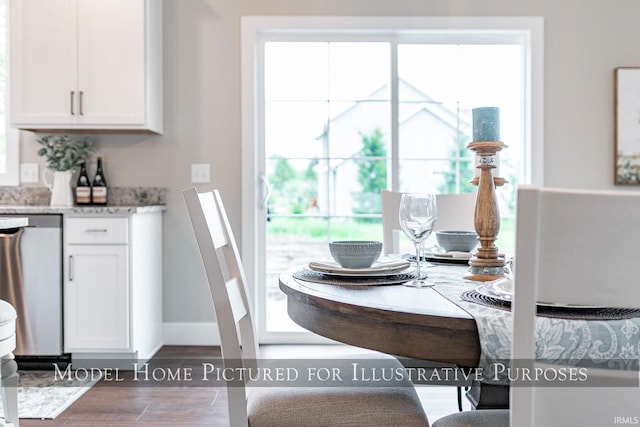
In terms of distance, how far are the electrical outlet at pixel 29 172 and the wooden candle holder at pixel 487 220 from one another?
2874mm

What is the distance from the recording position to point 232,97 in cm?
322

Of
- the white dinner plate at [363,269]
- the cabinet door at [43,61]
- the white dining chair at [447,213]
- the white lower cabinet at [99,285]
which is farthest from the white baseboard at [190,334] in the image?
the white dinner plate at [363,269]

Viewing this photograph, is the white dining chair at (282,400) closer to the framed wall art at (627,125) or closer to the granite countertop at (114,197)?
the granite countertop at (114,197)

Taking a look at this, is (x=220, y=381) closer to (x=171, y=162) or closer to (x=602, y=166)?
(x=171, y=162)

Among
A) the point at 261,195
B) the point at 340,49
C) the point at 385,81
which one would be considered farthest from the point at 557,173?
the point at 261,195

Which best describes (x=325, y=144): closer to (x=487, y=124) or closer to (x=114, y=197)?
(x=114, y=197)

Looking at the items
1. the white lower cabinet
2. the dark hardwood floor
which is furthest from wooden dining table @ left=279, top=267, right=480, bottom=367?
the white lower cabinet

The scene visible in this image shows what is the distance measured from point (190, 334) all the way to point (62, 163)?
1.29 meters

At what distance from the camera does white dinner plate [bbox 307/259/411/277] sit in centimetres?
121

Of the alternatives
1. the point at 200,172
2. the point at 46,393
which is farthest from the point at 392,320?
the point at 200,172

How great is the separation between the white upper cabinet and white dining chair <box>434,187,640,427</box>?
2.65 m

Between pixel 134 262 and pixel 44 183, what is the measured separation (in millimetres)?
972

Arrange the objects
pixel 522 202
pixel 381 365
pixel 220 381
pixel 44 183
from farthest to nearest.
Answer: pixel 44 183 → pixel 220 381 → pixel 381 365 → pixel 522 202

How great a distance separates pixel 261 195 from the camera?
3270 millimetres
